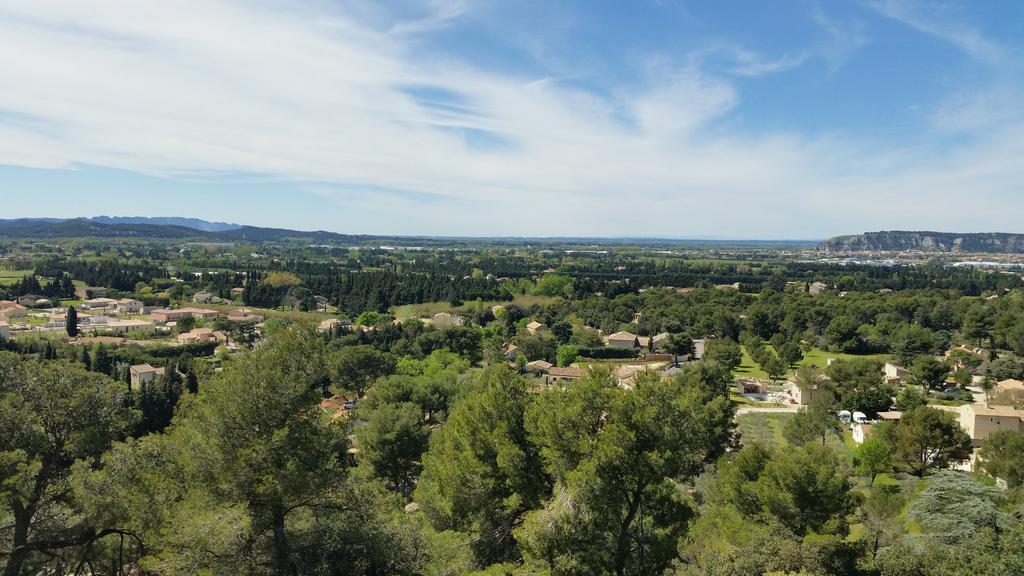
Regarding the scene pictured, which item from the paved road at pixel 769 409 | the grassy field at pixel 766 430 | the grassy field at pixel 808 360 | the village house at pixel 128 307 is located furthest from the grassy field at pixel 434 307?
the grassy field at pixel 766 430

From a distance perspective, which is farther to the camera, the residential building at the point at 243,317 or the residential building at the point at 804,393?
the residential building at the point at 243,317

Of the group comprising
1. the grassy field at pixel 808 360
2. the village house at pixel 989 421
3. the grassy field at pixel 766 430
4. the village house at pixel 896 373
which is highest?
the village house at pixel 989 421

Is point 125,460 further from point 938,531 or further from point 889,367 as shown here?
point 889,367

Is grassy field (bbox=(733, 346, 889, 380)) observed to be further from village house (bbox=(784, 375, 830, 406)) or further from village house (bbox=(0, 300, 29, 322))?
village house (bbox=(0, 300, 29, 322))

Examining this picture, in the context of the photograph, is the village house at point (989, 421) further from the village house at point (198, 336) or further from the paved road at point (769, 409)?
the village house at point (198, 336)

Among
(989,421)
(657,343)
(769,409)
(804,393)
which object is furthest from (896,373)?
(657,343)

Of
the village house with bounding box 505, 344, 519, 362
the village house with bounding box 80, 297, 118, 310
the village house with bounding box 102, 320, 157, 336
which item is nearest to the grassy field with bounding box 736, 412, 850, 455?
the village house with bounding box 505, 344, 519, 362
